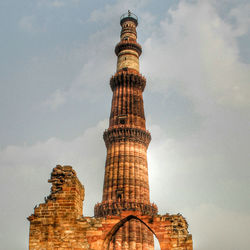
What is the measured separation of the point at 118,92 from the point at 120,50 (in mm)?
4649

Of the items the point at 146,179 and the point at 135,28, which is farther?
the point at 135,28

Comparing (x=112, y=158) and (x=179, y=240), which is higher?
(x=112, y=158)

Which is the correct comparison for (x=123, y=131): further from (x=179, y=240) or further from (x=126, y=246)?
(x=179, y=240)

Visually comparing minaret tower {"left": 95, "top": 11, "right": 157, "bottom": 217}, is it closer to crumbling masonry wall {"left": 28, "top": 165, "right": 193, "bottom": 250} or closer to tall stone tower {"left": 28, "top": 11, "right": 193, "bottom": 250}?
tall stone tower {"left": 28, "top": 11, "right": 193, "bottom": 250}

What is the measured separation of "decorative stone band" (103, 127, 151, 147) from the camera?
27234mm

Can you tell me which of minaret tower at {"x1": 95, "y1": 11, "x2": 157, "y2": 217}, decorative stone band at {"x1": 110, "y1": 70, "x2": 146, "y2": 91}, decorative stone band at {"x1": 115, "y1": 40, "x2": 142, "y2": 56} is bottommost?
minaret tower at {"x1": 95, "y1": 11, "x2": 157, "y2": 217}

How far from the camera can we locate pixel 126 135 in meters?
27.2

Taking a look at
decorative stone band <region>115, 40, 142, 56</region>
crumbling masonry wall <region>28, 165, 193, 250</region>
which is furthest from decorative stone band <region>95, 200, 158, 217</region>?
decorative stone band <region>115, 40, 142, 56</region>

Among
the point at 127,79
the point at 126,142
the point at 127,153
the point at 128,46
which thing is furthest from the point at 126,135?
the point at 128,46

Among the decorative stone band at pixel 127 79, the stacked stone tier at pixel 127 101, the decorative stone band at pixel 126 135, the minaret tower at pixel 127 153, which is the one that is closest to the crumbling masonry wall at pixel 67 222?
the minaret tower at pixel 127 153

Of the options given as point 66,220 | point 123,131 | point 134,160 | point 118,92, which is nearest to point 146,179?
point 134,160

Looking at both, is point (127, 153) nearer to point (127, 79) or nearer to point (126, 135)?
point (126, 135)

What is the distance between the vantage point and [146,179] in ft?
86.5

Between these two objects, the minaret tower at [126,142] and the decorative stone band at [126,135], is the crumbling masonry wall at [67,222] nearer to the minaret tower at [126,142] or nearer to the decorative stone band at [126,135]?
the minaret tower at [126,142]
